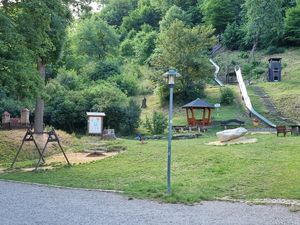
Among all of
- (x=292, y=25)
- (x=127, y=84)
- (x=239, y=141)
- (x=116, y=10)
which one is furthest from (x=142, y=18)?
(x=239, y=141)

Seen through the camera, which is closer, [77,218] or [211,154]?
[77,218]

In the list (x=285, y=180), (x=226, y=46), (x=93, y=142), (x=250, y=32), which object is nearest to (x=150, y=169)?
(x=285, y=180)

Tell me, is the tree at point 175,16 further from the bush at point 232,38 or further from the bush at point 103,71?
the bush at point 103,71

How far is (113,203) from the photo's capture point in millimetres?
9852

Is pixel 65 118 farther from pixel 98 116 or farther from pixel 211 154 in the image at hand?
pixel 211 154

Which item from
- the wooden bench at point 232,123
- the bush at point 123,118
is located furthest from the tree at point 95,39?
the wooden bench at point 232,123

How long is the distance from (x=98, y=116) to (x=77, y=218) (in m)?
18.3

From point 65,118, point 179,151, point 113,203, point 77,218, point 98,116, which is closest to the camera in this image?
point 77,218

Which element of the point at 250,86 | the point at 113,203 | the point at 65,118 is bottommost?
the point at 113,203

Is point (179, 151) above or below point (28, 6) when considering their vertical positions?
below

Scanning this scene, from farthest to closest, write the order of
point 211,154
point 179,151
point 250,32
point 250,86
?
point 250,32 < point 250,86 < point 179,151 < point 211,154

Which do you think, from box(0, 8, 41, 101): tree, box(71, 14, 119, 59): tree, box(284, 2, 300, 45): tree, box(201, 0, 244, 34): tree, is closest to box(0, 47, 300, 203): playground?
box(0, 8, 41, 101): tree

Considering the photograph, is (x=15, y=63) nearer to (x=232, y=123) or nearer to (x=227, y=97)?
(x=232, y=123)

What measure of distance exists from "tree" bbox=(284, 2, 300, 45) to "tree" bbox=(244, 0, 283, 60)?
1194 millimetres
